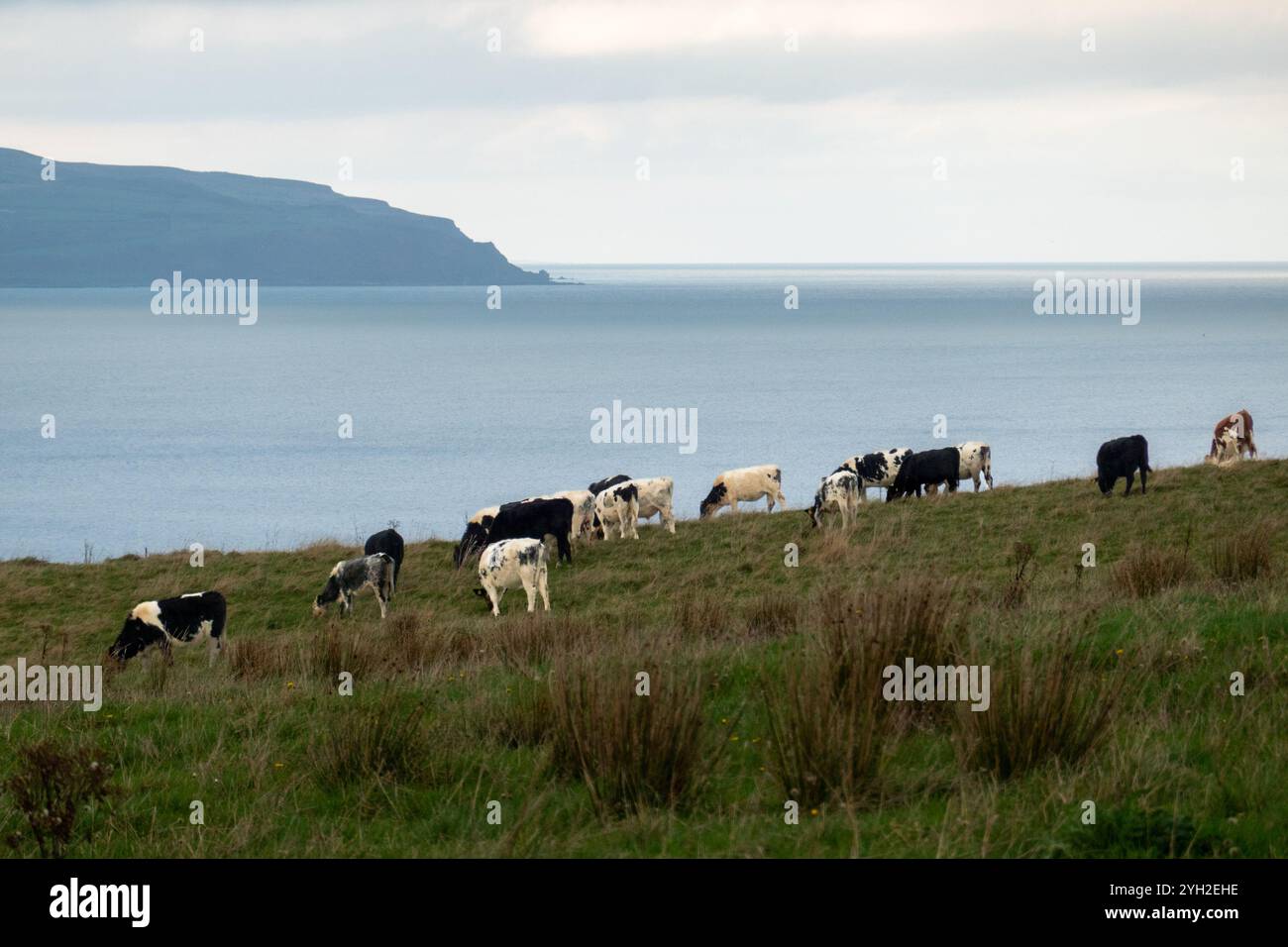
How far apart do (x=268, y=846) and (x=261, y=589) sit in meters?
18.7

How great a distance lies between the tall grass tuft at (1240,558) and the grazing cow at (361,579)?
13368 mm

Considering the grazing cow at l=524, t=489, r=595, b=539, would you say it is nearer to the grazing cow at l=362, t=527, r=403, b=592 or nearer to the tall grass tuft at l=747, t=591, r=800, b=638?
the grazing cow at l=362, t=527, r=403, b=592

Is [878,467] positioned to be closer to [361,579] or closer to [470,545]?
[470,545]

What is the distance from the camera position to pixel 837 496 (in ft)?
84.5

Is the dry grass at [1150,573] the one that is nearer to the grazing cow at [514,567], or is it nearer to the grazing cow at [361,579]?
the grazing cow at [514,567]

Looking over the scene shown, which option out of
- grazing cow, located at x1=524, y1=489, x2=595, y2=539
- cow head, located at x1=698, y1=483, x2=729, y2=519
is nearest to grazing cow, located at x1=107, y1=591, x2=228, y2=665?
grazing cow, located at x1=524, y1=489, x2=595, y2=539

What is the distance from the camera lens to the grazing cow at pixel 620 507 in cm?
2662

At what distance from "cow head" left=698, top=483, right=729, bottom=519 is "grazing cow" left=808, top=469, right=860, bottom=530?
5.08 metres

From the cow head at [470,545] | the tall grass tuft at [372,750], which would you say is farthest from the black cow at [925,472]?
the tall grass tuft at [372,750]

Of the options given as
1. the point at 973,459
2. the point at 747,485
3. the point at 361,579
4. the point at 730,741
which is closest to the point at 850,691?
the point at 730,741

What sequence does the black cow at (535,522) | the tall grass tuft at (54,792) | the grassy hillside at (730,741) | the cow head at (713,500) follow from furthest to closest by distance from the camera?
1. the cow head at (713,500)
2. the black cow at (535,522)
3. the tall grass tuft at (54,792)
4. the grassy hillside at (730,741)

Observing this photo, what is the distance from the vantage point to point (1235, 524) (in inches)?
805
